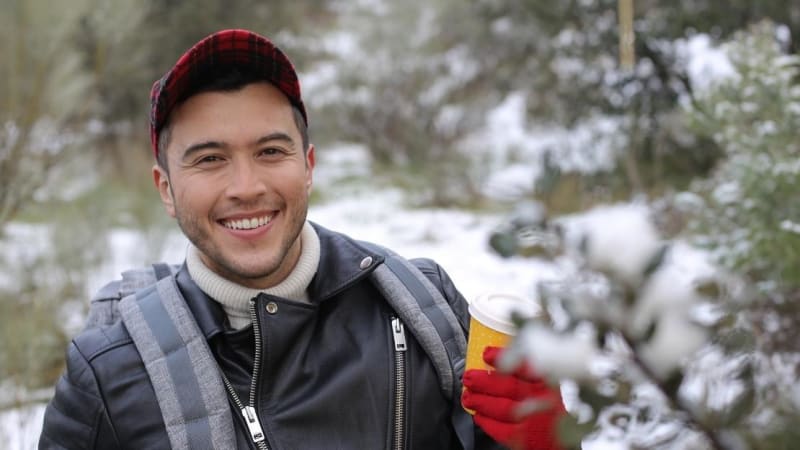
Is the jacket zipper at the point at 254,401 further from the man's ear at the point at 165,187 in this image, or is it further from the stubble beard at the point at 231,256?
the man's ear at the point at 165,187

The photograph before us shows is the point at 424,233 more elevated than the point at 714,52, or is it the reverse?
the point at 714,52

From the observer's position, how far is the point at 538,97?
8438 millimetres

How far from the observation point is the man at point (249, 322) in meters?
1.36

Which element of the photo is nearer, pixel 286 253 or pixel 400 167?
pixel 286 253

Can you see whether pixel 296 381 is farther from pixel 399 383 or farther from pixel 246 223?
pixel 246 223

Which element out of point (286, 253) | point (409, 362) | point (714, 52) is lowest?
point (409, 362)

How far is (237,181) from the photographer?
146 cm

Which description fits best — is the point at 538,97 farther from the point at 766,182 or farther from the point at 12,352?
the point at 12,352

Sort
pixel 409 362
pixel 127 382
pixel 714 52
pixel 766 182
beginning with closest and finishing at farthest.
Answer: pixel 127 382
pixel 409 362
pixel 766 182
pixel 714 52

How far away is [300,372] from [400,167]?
9.93m

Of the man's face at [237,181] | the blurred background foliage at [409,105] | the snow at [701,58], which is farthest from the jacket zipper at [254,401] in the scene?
the snow at [701,58]

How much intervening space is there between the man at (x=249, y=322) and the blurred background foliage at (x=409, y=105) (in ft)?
2.45

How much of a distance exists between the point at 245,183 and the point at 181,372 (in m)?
0.38

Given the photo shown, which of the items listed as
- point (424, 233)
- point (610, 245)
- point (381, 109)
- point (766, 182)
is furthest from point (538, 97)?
point (610, 245)
